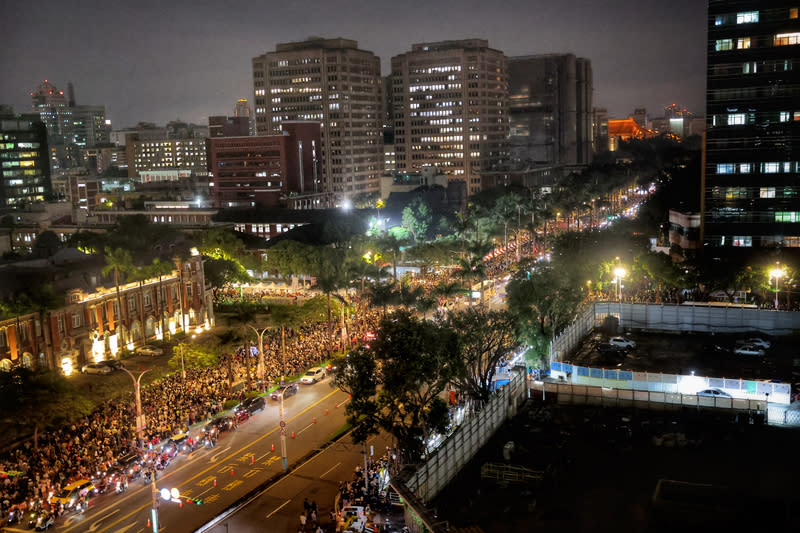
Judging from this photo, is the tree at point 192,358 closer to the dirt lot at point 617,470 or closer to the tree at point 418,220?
the dirt lot at point 617,470

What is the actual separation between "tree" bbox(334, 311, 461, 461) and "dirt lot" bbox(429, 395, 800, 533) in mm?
3032

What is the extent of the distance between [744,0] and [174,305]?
64.5 m

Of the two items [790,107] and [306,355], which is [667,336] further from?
[790,107]

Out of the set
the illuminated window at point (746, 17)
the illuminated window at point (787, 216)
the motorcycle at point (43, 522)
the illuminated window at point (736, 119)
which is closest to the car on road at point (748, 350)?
the illuminated window at point (787, 216)

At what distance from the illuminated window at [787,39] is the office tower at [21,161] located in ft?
566

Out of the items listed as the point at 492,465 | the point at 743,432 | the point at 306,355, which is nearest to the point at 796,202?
the point at 743,432

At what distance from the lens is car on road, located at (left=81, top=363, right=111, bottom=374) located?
51.9 metres

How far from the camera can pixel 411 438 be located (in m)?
34.4

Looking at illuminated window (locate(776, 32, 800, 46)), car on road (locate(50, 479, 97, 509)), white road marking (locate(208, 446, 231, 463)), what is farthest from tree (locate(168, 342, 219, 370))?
illuminated window (locate(776, 32, 800, 46))

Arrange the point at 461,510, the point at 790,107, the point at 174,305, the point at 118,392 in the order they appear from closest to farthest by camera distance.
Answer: the point at 461,510 → the point at 118,392 → the point at 174,305 → the point at 790,107

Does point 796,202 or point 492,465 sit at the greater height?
point 796,202

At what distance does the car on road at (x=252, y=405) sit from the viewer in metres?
46.9

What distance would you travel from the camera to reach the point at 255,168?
15450 centimetres

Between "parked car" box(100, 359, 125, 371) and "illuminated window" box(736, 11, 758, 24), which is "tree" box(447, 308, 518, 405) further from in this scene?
"illuminated window" box(736, 11, 758, 24)
